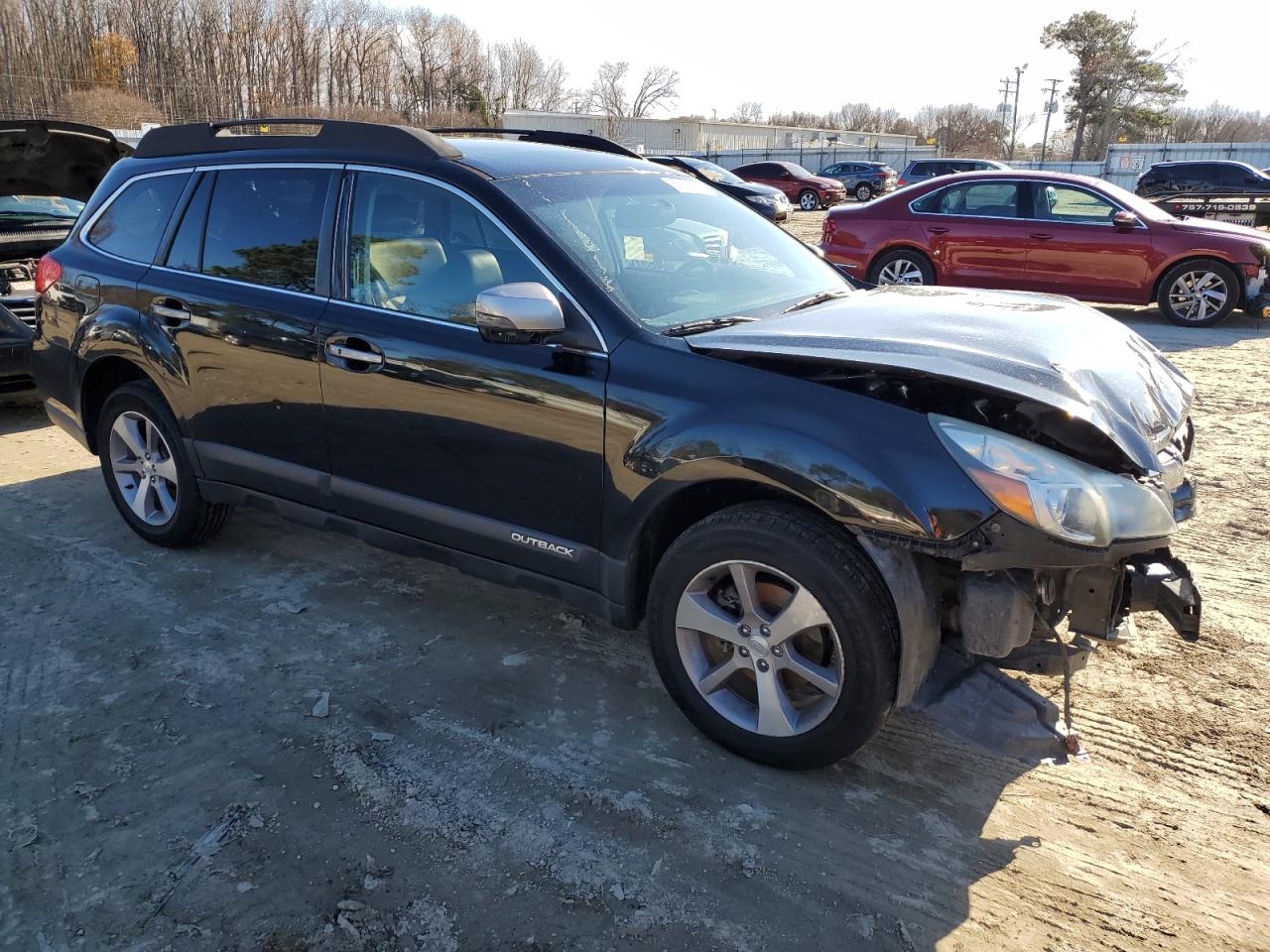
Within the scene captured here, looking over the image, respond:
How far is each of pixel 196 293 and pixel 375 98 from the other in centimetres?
7559

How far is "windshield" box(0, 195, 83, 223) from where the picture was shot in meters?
7.51

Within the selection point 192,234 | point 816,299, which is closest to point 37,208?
point 192,234

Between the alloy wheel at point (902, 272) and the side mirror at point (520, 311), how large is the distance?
8927 millimetres

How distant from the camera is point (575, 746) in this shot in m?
3.07

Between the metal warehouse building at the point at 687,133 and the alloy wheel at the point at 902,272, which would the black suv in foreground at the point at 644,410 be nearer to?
the alloy wheel at the point at 902,272

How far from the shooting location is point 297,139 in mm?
3914

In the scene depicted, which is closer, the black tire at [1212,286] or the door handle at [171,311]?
the door handle at [171,311]

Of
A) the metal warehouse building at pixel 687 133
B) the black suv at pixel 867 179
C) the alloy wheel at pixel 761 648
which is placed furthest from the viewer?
the metal warehouse building at pixel 687 133

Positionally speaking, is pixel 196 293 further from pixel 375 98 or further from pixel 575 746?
pixel 375 98

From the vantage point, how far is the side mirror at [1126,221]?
10180 mm

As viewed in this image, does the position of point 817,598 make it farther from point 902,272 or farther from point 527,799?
point 902,272

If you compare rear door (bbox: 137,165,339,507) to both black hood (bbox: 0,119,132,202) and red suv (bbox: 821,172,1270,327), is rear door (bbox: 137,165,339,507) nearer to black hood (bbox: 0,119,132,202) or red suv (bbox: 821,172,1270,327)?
black hood (bbox: 0,119,132,202)

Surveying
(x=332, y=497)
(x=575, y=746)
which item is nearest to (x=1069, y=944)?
(x=575, y=746)

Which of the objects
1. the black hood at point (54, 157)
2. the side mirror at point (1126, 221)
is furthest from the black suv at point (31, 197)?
the side mirror at point (1126, 221)
